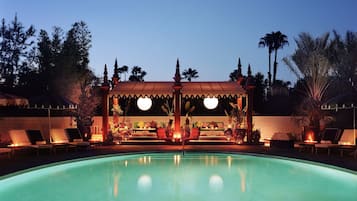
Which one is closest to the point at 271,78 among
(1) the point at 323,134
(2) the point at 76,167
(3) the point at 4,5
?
(3) the point at 4,5

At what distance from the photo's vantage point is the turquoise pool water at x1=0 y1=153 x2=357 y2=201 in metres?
8.12

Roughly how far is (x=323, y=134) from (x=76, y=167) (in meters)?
8.35

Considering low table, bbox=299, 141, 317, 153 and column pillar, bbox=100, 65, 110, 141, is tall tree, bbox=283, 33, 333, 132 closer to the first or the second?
low table, bbox=299, 141, 317, 153

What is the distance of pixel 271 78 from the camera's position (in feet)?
141

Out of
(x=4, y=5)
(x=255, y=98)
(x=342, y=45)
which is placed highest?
(x=4, y=5)

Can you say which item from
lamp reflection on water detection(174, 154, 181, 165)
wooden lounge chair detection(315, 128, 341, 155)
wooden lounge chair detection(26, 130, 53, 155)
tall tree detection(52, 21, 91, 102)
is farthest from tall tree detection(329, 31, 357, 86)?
wooden lounge chair detection(26, 130, 53, 155)

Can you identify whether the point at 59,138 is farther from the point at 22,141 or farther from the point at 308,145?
the point at 308,145

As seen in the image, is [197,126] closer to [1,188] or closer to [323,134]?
[323,134]

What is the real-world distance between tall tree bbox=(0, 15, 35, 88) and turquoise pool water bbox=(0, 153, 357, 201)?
17.5 meters

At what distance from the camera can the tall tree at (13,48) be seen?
27969mm

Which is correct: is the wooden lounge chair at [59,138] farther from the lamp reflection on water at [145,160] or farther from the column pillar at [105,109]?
the lamp reflection on water at [145,160]

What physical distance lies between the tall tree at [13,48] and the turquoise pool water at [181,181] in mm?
17518

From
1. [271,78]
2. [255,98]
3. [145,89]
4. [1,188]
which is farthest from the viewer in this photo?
[271,78]

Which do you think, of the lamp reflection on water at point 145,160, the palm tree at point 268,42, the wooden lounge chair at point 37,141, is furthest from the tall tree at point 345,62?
the palm tree at point 268,42
